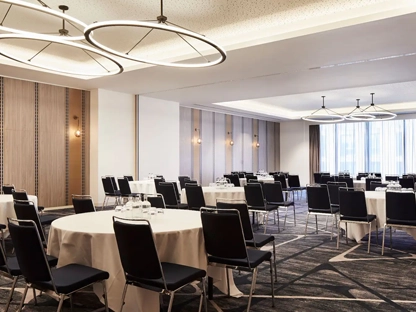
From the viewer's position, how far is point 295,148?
20.2m

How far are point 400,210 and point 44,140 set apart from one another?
8.79 meters

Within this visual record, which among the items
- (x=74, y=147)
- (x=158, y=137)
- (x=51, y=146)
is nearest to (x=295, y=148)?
(x=158, y=137)

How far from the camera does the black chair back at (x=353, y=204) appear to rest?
599cm

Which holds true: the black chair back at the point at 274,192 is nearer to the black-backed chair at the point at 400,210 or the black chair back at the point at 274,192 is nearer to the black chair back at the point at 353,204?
the black chair back at the point at 353,204

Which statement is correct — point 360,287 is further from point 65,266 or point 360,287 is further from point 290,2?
point 290,2

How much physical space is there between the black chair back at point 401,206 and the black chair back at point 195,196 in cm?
296

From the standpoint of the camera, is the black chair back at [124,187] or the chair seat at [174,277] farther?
the black chair back at [124,187]

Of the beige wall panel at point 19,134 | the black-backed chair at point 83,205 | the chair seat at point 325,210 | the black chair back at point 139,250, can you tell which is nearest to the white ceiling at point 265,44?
the beige wall panel at point 19,134

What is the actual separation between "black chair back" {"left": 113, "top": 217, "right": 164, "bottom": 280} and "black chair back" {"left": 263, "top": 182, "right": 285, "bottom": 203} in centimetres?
526

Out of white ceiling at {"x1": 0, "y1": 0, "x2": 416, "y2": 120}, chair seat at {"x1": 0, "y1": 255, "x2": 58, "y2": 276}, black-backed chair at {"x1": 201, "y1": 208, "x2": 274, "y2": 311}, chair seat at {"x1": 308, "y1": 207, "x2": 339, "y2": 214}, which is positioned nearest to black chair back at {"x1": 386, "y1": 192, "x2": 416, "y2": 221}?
chair seat at {"x1": 308, "y1": 207, "x2": 339, "y2": 214}

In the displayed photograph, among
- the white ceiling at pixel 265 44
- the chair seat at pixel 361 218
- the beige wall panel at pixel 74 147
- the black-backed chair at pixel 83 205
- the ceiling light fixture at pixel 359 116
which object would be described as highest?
the white ceiling at pixel 265 44

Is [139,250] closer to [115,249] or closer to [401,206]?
[115,249]

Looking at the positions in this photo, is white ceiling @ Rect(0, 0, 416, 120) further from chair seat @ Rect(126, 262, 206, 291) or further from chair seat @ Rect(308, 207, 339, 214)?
chair seat @ Rect(126, 262, 206, 291)

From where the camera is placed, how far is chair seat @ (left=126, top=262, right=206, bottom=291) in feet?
9.55
